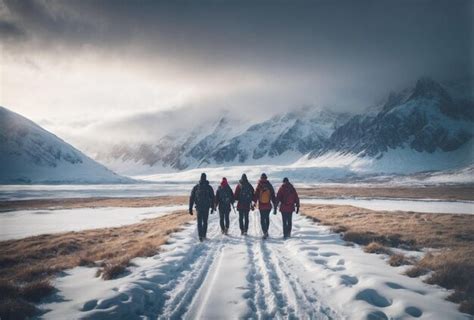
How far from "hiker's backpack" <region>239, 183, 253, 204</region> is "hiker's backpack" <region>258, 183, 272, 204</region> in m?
0.86

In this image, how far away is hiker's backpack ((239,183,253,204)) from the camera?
656 inches

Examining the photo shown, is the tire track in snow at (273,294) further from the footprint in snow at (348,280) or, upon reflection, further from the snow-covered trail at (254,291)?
the footprint in snow at (348,280)

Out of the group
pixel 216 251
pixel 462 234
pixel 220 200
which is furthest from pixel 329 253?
pixel 462 234

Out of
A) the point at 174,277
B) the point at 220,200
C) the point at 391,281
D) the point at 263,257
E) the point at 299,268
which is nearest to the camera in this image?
the point at 391,281

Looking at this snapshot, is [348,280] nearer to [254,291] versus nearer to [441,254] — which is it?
[254,291]

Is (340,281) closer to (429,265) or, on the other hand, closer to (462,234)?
(429,265)

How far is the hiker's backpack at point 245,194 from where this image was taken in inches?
656

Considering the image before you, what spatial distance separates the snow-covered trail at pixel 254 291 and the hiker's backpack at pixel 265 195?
15.9 ft

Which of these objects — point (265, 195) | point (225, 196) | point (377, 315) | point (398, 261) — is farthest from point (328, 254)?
point (225, 196)

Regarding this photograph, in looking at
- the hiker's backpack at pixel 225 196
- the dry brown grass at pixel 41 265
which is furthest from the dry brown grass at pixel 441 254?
the dry brown grass at pixel 41 265

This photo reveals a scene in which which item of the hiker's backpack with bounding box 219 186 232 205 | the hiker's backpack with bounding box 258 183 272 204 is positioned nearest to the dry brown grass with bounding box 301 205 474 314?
the hiker's backpack with bounding box 258 183 272 204

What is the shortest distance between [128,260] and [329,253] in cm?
713

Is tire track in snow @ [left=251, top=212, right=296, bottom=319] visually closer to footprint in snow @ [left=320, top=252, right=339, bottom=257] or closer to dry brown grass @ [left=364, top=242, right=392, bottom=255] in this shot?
footprint in snow @ [left=320, top=252, right=339, bottom=257]

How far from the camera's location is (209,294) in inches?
283
